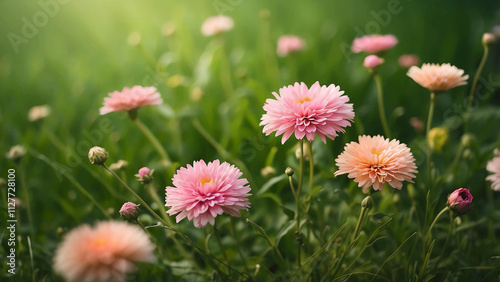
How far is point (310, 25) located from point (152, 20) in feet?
3.32

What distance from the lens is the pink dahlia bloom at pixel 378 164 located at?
2.63 ft

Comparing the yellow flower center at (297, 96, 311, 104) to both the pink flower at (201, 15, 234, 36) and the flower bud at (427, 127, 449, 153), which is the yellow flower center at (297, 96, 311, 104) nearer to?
the flower bud at (427, 127, 449, 153)

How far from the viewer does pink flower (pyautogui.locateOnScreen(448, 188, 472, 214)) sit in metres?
0.83

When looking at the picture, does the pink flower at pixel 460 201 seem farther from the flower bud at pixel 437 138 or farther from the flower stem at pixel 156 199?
the flower stem at pixel 156 199

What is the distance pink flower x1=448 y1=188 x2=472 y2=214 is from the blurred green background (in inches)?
14.5

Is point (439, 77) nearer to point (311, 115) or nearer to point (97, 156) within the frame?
point (311, 115)

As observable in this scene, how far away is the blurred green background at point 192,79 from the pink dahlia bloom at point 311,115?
37 cm

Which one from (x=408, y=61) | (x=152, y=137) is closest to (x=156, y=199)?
(x=152, y=137)

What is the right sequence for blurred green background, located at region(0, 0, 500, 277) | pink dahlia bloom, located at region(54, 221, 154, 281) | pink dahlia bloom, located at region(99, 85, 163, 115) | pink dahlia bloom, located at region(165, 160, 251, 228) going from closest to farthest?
pink dahlia bloom, located at region(54, 221, 154, 281) < pink dahlia bloom, located at region(165, 160, 251, 228) < pink dahlia bloom, located at region(99, 85, 163, 115) < blurred green background, located at region(0, 0, 500, 277)

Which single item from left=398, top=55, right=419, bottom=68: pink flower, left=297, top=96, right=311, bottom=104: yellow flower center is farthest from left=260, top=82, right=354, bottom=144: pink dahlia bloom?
left=398, top=55, right=419, bottom=68: pink flower

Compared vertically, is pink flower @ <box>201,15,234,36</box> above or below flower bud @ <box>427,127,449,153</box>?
above

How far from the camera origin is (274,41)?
7.56 ft

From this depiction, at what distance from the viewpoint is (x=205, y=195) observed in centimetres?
79

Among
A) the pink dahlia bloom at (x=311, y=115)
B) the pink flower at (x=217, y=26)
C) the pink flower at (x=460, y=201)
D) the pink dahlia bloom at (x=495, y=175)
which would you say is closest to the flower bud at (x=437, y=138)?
the pink dahlia bloom at (x=495, y=175)
